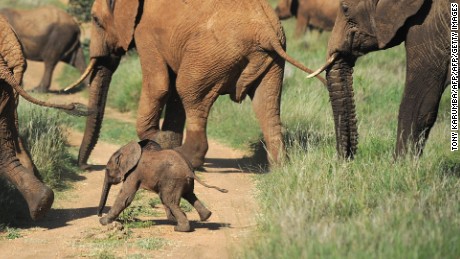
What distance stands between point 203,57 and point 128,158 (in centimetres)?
195

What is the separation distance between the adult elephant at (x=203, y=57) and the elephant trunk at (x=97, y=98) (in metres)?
0.54

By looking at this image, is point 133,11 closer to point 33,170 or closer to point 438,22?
point 33,170

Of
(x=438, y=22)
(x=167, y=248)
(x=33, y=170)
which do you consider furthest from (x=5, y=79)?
(x=438, y=22)

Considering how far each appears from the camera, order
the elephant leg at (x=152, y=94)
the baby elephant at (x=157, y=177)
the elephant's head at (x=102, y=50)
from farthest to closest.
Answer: the elephant's head at (x=102, y=50) < the elephant leg at (x=152, y=94) < the baby elephant at (x=157, y=177)

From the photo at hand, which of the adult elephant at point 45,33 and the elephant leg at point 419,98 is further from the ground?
the elephant leg at point 419,98

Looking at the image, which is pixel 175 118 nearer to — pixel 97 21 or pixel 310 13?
pixel 97 21

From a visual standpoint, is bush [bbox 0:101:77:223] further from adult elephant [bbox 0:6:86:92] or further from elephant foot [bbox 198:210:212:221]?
adult elephant [bbox 0:6:86:92]

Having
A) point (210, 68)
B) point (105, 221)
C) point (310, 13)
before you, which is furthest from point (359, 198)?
point (310, 13)

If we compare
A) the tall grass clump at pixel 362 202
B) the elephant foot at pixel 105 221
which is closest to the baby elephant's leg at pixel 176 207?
the elephant foot at pixel 105 221

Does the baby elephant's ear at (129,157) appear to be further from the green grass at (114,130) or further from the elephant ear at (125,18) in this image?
the green grass at (114,130)

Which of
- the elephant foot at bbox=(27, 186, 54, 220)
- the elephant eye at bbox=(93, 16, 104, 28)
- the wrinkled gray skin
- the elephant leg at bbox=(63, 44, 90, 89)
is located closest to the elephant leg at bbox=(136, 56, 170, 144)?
the elephant eye at bbox=(93, 16, 104, 28)

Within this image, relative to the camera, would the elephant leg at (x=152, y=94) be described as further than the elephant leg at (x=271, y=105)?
Yes

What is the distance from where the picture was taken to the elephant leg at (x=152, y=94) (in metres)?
9.61

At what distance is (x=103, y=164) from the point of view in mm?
10703
